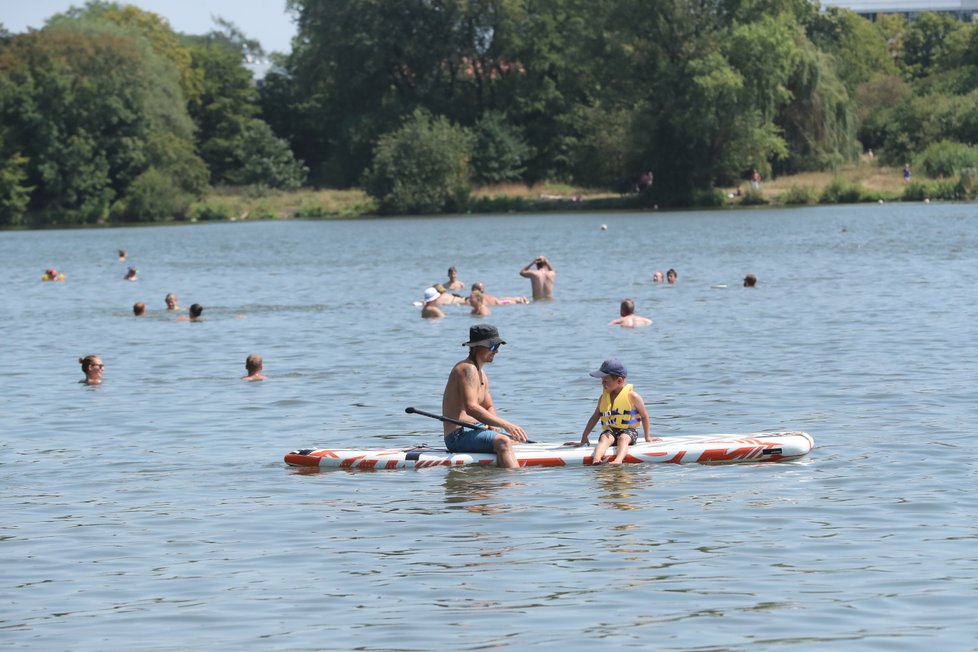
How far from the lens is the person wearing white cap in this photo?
1316 inches

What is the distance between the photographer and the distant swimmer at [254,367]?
23250 millimetres

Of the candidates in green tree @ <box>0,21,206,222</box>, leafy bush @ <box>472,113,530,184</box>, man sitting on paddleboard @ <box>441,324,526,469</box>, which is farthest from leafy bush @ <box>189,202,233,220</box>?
man sitting on paddleboard @ <box>441,324,526,469</box>

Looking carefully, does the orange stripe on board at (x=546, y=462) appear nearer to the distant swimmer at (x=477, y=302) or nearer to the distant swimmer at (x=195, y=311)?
the distant swimmer at (x=477, y=302)

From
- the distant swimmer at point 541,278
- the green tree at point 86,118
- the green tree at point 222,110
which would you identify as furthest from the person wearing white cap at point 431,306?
the green tree at point 222,110

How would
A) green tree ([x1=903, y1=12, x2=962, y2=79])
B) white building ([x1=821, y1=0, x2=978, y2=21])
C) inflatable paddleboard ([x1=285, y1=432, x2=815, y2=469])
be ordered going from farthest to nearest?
white building ([x1=821, y1=0, x2=978, y2=21])
green tree ([x1=903, y1=12, x2=962, y2=79])
inflatable paddleboard ([x1=285, y1=432, x2=815, y2=469])

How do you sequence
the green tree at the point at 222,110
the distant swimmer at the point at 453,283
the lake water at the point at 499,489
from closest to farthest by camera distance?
the lake water at the point at 499,489
the distant swimmer at the point at 453,283
the green tree at the point at 222,110

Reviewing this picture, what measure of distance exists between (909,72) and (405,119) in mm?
42829

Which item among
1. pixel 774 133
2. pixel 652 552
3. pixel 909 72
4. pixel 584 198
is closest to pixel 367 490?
pixel 652 552

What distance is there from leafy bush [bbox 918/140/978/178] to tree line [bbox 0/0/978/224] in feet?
0.38

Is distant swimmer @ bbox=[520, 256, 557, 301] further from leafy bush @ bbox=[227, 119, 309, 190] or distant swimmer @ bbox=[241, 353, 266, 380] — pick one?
leafy bush @ bbox=[227, 119, 309, 190]

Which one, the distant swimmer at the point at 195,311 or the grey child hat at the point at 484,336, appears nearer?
the grey child hat at the point at 484,336

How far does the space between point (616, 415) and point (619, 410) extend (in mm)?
61

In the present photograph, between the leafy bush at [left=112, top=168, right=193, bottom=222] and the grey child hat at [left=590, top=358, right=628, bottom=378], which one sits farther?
the leafy bush at [left=112, top=168, right=193, bottom=222]

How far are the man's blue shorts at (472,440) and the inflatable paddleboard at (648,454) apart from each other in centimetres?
6
